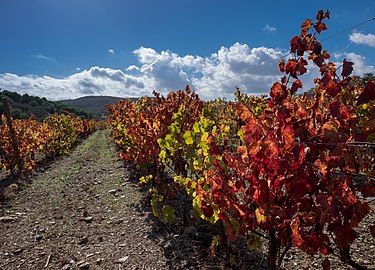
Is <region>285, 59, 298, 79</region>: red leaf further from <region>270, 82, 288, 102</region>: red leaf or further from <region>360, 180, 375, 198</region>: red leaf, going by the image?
<region>360, 180, 375, 198</region>: red leaf

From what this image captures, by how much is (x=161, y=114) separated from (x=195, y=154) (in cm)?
203

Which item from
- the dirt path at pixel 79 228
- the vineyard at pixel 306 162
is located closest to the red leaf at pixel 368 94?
the vineyard at pixel 306 162

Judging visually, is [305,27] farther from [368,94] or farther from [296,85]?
[368,94]

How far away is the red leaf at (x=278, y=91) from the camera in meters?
1.70

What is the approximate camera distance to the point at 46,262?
3.98m

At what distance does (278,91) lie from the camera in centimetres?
170

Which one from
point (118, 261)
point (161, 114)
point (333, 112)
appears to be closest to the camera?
point (333, 112)

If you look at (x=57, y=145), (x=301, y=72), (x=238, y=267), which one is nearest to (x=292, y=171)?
(x=301, y=72)

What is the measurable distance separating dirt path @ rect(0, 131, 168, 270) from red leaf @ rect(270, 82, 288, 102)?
272cm

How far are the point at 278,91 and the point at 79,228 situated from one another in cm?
463

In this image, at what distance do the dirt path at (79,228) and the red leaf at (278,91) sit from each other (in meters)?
2.72

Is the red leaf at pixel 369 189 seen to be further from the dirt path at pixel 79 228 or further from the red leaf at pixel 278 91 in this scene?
the dirt path at pixel 79 228

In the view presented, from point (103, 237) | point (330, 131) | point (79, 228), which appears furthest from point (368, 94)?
point (79, 228)

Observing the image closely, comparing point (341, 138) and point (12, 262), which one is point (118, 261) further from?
point (341, 138)
